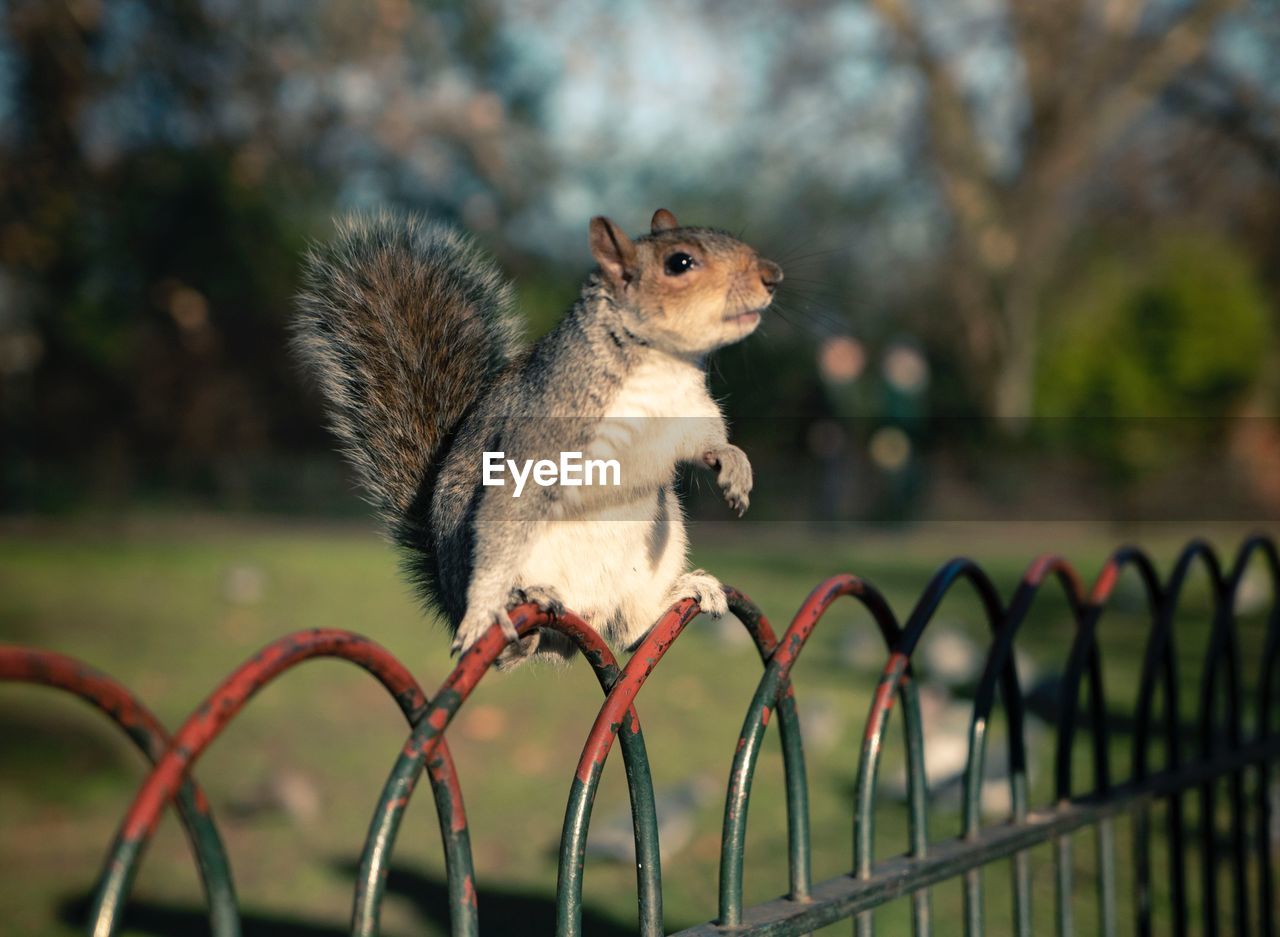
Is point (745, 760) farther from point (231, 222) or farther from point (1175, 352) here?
point (1175, 352)

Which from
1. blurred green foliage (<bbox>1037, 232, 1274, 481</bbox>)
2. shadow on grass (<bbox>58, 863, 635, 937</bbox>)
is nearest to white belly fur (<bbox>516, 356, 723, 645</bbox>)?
shadow on grass (<bbox>58, 863, 635, 937</bbox>)

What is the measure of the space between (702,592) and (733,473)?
0.10 meters

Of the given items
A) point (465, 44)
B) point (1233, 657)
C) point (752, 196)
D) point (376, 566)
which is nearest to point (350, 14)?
point (465, 44)

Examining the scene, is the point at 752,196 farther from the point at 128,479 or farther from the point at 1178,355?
the point at 128,479

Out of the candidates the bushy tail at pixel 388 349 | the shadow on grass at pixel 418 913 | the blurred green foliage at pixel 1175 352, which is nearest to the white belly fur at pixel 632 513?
the bushy tail at pixel 388 349

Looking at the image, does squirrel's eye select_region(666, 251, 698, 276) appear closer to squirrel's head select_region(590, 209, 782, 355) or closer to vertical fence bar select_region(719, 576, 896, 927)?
squirrel's head select_region(590, 209, 782, 355)

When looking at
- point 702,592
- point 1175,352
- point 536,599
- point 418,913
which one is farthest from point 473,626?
point 1175,352

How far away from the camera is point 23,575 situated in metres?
5.34

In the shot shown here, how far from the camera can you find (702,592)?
2.34ft

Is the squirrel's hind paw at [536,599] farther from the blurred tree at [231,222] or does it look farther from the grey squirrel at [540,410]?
the blurred tree at [231,222]

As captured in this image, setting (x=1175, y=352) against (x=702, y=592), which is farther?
(x=1175, y=352)

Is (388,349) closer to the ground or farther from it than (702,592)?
farther from it

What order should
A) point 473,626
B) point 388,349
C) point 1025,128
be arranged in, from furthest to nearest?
point 1025,128
point 388,349
point 473,626

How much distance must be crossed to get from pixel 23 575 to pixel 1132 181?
26.1 feet
